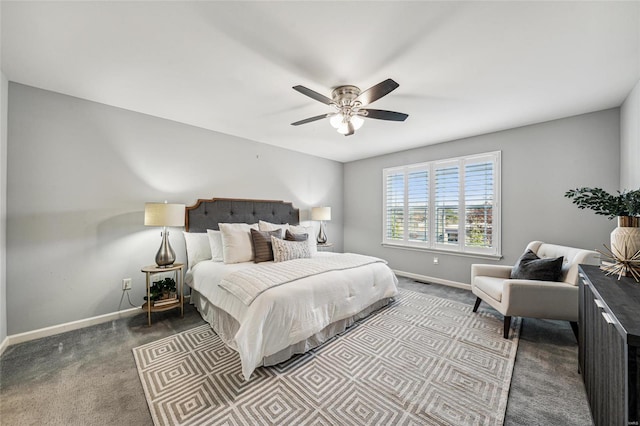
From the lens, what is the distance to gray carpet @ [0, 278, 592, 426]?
1481mm

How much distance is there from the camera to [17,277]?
2.30m

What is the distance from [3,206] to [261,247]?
94.4 inches

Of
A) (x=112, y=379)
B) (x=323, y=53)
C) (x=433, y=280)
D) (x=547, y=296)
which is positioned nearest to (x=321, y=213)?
(x=433, y=280)

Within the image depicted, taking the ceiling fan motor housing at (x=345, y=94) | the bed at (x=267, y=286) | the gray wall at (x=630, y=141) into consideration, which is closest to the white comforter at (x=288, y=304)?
the bed at (x=267, y=286)

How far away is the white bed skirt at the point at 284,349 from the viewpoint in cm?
202

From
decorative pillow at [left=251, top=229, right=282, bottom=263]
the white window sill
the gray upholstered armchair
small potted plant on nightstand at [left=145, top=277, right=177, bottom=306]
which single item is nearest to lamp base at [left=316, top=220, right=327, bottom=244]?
the white window sill

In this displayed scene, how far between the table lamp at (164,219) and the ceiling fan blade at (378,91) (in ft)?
7.76

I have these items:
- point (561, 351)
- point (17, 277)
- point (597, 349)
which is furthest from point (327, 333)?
point (17, 277)

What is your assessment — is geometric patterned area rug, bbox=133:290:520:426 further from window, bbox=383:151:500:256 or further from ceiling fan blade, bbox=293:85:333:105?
ceiling fan blade, bbox=293:85:333:105

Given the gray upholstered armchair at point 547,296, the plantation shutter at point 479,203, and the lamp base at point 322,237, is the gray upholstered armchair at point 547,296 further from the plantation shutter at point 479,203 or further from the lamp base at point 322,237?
the lamp base at point 322,237

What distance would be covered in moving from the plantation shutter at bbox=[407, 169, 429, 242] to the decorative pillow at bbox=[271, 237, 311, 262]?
2367mm

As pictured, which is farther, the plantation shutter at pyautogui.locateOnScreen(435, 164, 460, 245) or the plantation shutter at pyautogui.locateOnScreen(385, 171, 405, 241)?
the plantation shutter at pyautogui.locateOnScreen(385, 171, 405, 241)

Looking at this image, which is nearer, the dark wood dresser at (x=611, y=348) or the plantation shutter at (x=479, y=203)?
the dark wood dresser at (x=611, y=348)

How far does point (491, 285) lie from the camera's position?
2666mm
